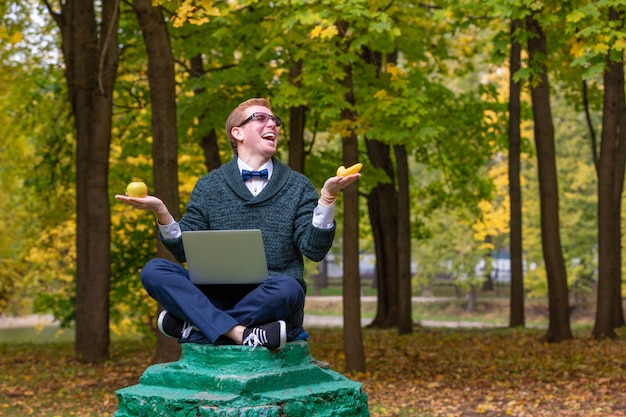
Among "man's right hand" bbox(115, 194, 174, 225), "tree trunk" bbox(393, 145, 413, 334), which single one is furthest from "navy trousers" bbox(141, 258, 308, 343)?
"tree trunk" bbox(393, 145, 413, 334)

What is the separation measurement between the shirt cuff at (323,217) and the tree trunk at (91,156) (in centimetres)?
889

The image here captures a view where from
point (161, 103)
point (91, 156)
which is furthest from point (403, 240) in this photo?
point (161, 103)

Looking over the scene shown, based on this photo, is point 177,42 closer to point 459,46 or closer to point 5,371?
point 5,371

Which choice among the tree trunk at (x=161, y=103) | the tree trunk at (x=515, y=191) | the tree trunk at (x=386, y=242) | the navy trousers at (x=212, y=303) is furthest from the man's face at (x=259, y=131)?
the tree trunk at (x=386, y=242)

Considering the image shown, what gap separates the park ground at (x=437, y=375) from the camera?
425 inches

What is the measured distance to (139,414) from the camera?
5551 mm

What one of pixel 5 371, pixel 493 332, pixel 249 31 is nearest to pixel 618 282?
pixel 493 332

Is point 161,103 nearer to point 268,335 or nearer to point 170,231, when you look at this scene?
point 170,231

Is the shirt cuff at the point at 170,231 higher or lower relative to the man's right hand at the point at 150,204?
lower

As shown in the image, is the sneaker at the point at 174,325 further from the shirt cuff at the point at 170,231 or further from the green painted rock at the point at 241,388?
the shirt cuff at the point at 170,231

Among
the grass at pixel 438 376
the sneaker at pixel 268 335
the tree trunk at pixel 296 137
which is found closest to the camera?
the sneaker at pixel 268 335

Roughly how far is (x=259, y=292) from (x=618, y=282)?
48.5 ft

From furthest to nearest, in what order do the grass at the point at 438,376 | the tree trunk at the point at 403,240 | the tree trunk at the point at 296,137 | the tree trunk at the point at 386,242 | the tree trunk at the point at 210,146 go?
the tree trunk at the point at 386,242 < the tree trunk at the point at 403,240 < the tree trunk at the point at 210,146 < the tree trunk at the point at 296,137 < the grass at the point at 438,376

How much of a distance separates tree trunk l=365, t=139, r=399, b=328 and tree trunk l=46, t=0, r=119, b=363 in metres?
7.18
